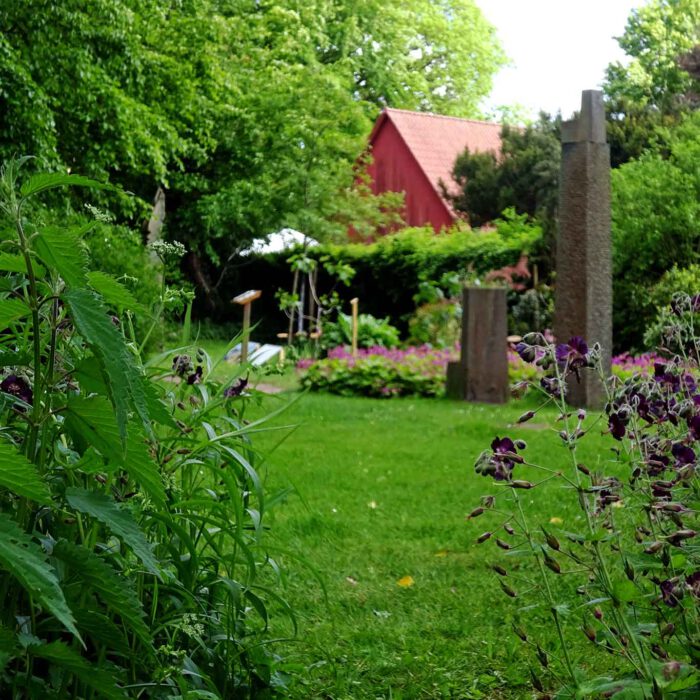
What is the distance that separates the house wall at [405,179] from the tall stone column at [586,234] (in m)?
15.9

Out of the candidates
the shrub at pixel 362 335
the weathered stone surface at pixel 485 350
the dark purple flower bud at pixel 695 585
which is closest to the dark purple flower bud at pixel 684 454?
the dark purple flower bud at pixel 695 585

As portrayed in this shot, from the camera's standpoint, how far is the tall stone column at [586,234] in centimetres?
1024

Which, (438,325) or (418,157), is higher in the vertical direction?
(418,157)

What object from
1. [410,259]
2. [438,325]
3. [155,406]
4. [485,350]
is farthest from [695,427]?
[410,259]

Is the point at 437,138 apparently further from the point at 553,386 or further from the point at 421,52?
the point at 553,386

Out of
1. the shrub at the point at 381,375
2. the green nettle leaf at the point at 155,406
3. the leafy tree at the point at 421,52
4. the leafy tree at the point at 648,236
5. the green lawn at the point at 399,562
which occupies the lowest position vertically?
the green lawn at the point at 399,562

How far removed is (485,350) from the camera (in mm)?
10859

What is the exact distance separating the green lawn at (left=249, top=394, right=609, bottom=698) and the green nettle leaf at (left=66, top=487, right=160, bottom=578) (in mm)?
640

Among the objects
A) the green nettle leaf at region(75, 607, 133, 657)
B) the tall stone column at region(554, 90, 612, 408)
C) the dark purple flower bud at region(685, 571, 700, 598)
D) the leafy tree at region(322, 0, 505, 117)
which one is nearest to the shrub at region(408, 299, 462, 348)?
the tall stone column at region(554, 90, 612, 408)

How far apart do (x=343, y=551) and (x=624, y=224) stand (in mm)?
10448

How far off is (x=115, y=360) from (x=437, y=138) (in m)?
27.9

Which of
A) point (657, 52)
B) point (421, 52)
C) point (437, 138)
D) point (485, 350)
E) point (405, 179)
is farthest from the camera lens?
point (421, 52)

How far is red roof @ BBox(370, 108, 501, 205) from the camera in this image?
2738 cm

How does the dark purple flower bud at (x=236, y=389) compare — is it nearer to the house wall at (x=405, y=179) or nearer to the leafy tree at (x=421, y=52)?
the house wall at (x=405, y=179)
